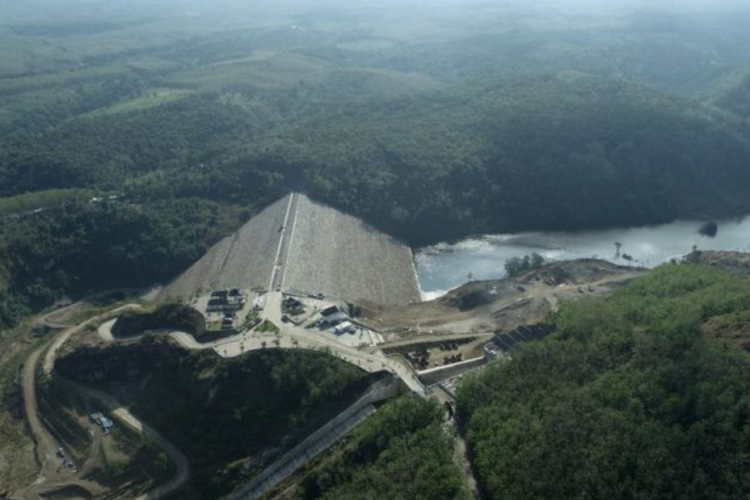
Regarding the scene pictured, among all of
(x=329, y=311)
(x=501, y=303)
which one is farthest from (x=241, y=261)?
(x=501, y=303)

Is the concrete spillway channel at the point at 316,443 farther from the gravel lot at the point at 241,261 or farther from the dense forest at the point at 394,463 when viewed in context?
the gravel lot at the point at 241,261

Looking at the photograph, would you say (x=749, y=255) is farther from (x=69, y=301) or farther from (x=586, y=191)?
(x=69, y=301)

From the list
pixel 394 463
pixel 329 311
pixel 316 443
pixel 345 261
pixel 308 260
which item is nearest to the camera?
pixel 394 463

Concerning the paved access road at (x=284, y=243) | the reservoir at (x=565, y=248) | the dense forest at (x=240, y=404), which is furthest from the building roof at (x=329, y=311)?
the reservoir at (x=565, y=248)

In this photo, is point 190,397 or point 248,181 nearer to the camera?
point 190,397

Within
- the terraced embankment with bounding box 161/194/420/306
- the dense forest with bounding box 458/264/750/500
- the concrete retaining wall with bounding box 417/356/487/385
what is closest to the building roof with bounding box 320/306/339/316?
the terraced embankment with bounding box 161/194/420/306

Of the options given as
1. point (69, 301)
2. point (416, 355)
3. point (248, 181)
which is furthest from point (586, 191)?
point (69, 301)

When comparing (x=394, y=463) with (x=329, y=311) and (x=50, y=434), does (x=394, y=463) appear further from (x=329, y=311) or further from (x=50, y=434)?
(x=50, y=434)
